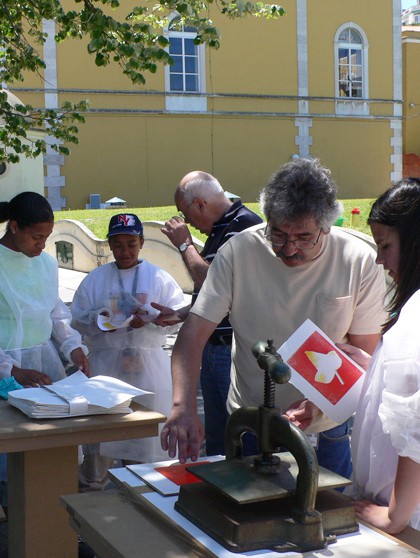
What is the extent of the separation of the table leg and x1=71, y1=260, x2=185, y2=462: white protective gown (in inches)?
47.6

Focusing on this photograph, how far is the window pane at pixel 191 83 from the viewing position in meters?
26.5

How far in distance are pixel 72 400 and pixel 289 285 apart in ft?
2.97

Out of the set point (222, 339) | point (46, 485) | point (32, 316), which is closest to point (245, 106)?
point (32, 316)

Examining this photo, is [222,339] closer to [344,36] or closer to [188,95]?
[188,95]

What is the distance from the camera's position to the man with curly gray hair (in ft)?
8.83

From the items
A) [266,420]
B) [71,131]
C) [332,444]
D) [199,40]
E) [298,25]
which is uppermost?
[298,25]

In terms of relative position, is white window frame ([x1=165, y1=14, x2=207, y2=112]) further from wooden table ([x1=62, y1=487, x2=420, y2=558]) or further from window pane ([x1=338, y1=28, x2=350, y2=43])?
wooden table ([x1=62, y1=487, x2=420, y2=558])

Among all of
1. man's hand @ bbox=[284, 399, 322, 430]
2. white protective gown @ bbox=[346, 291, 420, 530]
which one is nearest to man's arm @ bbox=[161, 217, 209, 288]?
man's hand @ bbox=[284, 399, 322, 430]

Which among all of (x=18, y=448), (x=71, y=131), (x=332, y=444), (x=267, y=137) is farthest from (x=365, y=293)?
(x=267, y=137)

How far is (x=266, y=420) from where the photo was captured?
6.02 feet

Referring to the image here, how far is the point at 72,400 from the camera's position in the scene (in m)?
3.05

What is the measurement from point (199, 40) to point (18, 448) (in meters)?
4.13

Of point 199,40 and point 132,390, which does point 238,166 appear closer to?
point 199,40

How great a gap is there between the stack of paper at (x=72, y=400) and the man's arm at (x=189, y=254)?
91 centimetres
